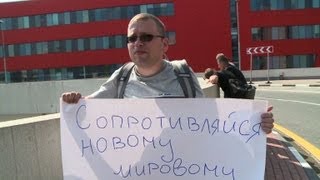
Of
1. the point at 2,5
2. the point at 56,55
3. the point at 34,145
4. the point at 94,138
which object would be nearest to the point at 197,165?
the point at 94,138

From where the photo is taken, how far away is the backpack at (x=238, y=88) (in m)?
8.02

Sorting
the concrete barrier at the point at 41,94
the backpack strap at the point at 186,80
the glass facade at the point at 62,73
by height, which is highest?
the backpack strap at the point at 186,80

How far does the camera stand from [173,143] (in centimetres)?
342

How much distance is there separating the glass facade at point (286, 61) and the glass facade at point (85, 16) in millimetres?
11547

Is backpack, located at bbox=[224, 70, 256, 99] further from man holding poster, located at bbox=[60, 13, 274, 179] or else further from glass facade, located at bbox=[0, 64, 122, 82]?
glass facade, located at bbox=[0, 64, 122, 82]

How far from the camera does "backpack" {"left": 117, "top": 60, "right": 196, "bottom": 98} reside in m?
3.47

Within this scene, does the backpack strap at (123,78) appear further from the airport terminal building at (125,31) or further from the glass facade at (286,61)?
the glass facade at (286,61)

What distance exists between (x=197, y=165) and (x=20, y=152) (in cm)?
128

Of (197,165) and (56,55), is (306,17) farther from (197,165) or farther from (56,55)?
(197,165)

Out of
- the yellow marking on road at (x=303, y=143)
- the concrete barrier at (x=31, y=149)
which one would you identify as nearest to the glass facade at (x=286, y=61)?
the yellow marking on road at (x=303, y=143)

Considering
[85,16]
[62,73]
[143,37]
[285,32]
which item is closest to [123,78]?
[143,37]

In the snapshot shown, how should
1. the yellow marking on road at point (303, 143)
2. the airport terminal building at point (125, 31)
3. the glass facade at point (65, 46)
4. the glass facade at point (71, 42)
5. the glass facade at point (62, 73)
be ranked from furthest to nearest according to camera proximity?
the glass facade at point (62, 73), the glass facade at point (65, 46), the glass facade at point (71, 42), the airport terminal building at point (125, 31), the yellow marking on road at point (303, 143)

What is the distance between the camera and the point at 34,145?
3969 millimetres

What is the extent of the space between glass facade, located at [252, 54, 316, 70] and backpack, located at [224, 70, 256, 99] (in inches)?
2058
